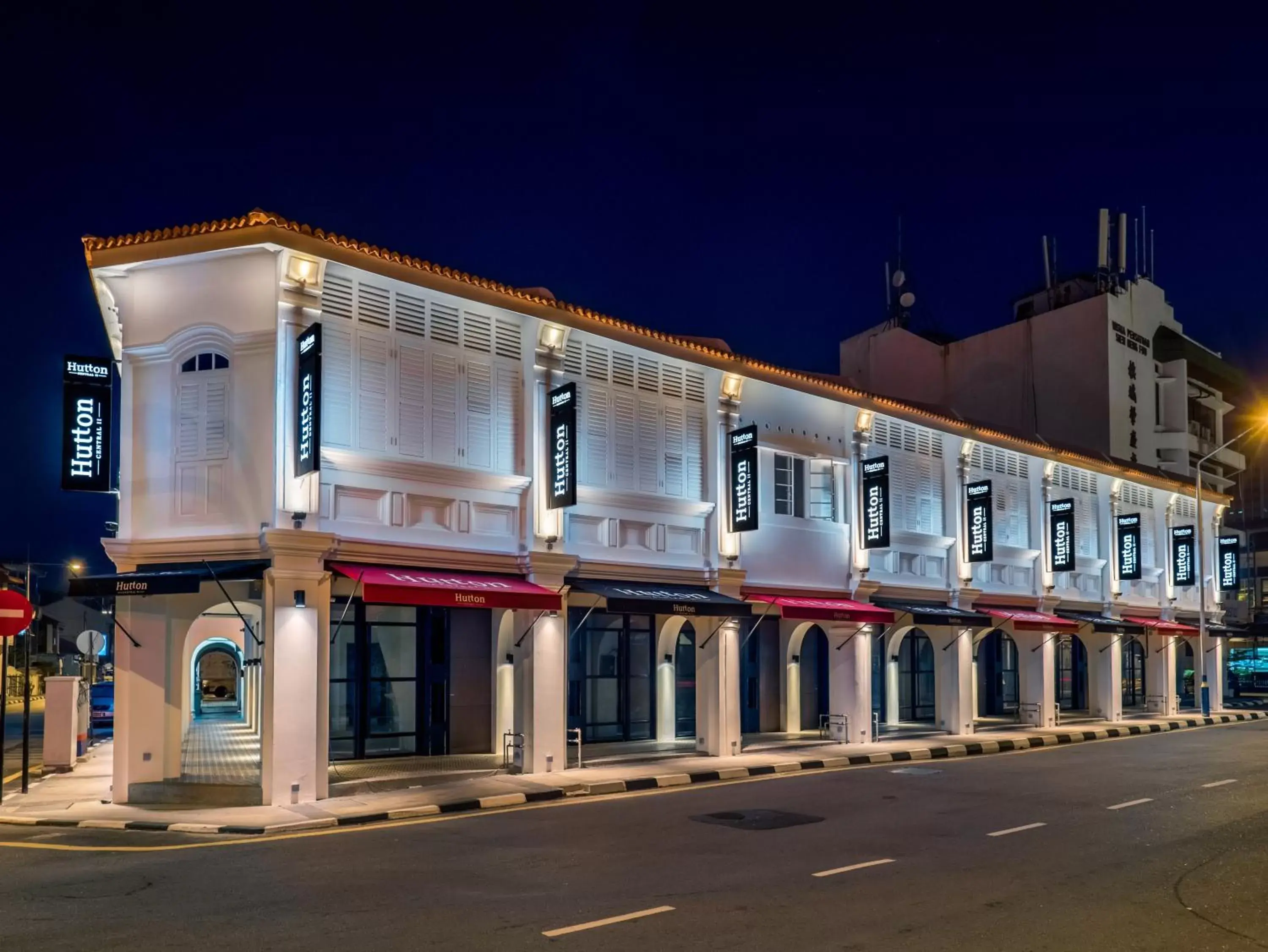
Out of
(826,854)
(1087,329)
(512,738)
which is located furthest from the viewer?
(1087,329)

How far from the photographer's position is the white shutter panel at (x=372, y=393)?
1709 cm

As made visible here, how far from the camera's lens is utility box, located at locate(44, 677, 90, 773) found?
2022cm

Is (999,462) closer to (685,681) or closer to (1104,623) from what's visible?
(1104,623)

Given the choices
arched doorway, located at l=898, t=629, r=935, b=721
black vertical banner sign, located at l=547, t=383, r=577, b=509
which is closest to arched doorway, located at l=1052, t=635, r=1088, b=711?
arched doorway, located at l=898, t=629, r=935, b=721

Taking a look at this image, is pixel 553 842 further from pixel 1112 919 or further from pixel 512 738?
pixel 512 738

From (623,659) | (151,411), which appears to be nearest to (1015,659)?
(623,659)

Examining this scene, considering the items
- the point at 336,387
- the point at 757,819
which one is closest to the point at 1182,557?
the point at 757,819

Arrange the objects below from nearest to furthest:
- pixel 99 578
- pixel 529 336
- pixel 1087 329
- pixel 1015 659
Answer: pixel 99 578 < pixel 529 336 < pixel 1015 659 < pixel 1087 329

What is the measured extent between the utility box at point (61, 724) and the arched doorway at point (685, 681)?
11914mm

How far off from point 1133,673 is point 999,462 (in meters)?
16.1

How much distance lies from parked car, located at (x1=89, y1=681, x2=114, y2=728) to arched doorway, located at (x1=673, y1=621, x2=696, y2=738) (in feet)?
52.0

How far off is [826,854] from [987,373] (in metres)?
42.9

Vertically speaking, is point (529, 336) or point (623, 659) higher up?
point (529, 336)

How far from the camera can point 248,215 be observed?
1575 cm
